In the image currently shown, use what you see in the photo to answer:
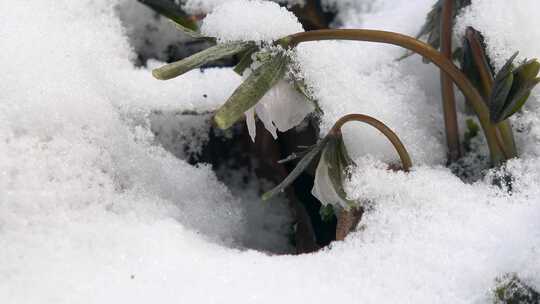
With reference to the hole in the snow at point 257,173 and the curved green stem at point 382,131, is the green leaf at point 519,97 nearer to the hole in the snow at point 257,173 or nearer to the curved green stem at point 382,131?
the curved green stem at point 382,131

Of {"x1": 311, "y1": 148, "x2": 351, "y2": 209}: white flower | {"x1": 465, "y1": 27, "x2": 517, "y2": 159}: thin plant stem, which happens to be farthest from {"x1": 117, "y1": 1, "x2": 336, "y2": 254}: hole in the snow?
{"x1": 465, "y1": 27, "x2": 517, "y2": 159}: thin plant stem

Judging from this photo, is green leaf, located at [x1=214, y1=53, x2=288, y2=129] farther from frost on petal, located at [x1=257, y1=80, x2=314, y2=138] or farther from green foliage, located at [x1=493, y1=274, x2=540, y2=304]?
green foliage, located at [x1=493, y1=274, x2=540, y2=304]

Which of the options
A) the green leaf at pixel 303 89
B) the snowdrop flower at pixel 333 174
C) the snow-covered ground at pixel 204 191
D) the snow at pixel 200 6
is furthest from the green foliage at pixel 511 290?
the snow at pixel 200 6

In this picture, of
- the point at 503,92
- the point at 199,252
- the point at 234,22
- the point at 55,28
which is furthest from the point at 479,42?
the point at 55,28

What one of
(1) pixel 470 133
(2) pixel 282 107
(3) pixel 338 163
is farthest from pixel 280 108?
(1) pixel 470 133

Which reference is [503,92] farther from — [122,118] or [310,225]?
[122,118]

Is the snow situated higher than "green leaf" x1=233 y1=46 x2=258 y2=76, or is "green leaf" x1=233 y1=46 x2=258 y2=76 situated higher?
"green leaf" x1=233 y1=46 x2=258 y2=76
